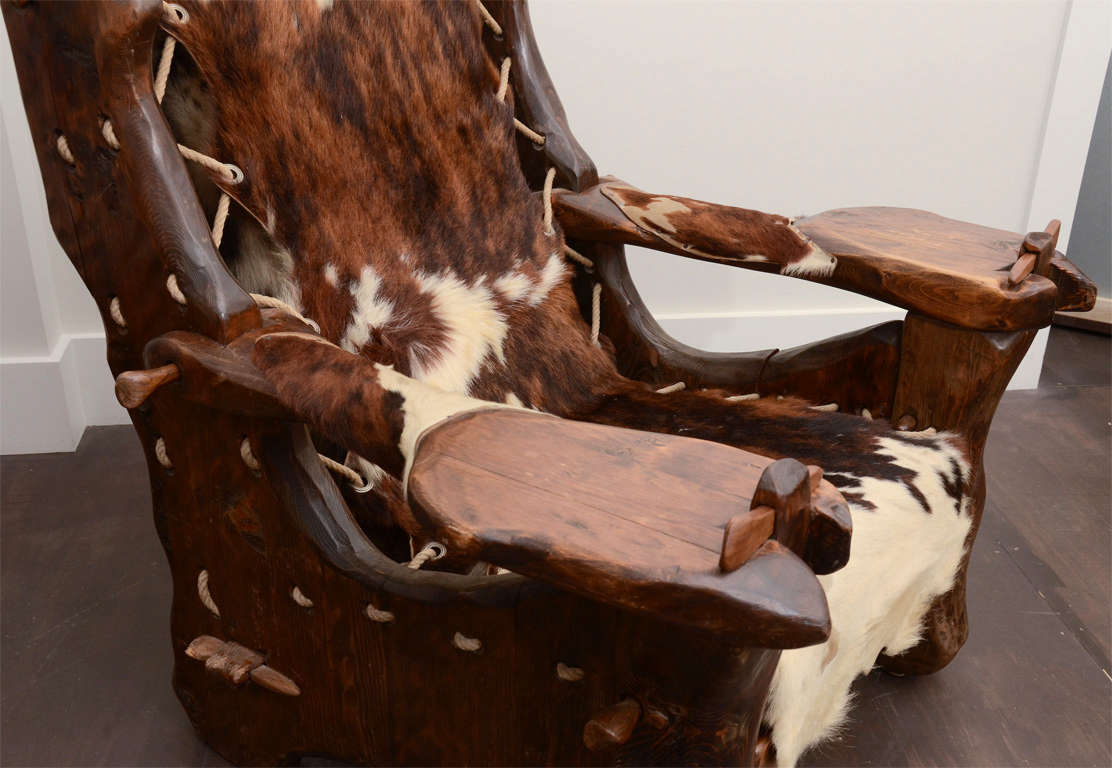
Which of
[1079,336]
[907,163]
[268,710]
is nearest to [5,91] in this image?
[268,710]

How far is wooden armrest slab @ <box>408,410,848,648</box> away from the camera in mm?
646

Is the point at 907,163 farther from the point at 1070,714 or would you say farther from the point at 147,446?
the point at 147,446

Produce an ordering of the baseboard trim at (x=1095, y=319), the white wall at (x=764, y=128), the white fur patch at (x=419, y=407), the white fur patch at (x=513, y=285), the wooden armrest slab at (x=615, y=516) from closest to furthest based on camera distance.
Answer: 1. the wooden armrest slab at (x=615, y=516)
2. the white fur patch at (x=419, y=407)
3. the white fur patch at (x=513, y=285)
4. the white wall at (x=764, y=128)
5. the baseboard trim at (x=1095, y=319)

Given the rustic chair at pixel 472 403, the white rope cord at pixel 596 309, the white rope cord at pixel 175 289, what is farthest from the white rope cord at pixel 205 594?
the white rope cord at pixel 596 309

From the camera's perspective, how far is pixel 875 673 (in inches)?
59.7

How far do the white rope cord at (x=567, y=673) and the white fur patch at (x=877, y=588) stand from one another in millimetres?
171

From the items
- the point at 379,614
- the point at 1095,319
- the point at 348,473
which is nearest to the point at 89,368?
the point at 348,473

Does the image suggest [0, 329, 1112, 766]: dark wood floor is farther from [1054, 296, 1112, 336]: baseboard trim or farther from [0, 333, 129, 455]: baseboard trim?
[1054, 296, 1112, 336]: baseboard trim

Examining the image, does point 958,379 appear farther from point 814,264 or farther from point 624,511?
point 624,511

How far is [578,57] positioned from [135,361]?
1.21 metres

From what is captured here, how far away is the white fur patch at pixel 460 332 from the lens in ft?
4.05

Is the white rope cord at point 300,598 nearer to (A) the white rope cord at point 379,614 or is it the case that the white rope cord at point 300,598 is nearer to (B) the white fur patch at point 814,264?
(A) the white rope cord at point 379,614

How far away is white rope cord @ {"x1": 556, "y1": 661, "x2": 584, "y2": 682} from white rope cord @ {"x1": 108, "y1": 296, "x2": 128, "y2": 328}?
56 cm

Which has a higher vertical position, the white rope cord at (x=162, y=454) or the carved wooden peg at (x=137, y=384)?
the carved wooden peg at (x=137, y=384)
